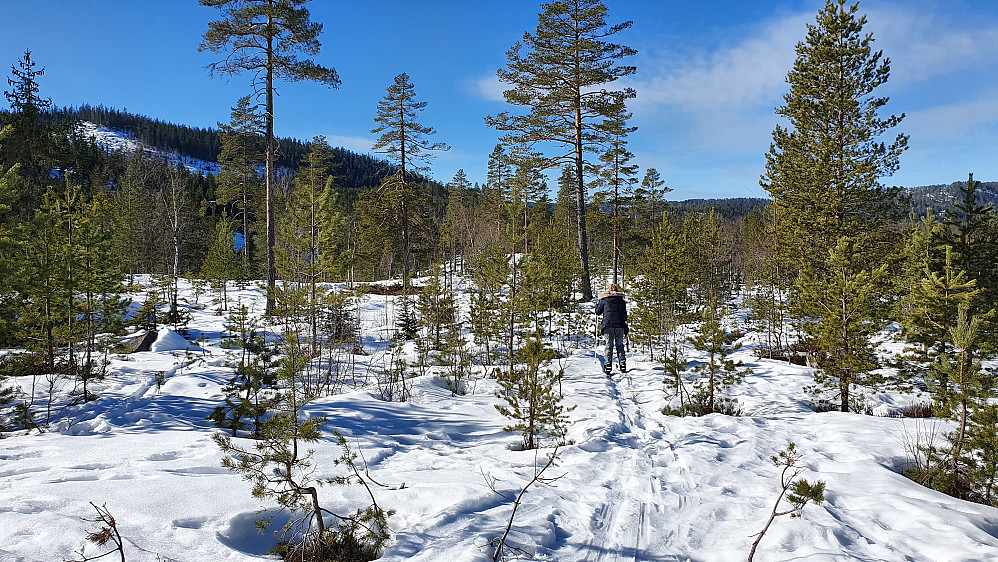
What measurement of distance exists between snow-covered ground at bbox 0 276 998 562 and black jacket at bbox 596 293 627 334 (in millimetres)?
2805

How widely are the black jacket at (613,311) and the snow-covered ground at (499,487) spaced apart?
2.81 metres

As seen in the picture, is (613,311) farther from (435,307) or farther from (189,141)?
(189,141)

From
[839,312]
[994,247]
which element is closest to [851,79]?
[994,247]

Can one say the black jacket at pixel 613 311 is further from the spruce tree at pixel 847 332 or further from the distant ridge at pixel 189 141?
the distant ridge at pixel 189 141

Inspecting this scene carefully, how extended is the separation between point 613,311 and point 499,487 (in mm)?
6385

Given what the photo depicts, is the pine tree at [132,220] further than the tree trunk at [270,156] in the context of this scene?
Yes

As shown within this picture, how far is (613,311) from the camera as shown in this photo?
9.54m

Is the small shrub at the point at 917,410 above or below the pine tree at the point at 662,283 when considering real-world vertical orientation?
below

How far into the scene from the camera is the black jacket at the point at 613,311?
9484 millimetres

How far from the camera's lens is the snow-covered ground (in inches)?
109

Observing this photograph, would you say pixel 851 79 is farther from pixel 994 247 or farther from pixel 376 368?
pixel 376 368

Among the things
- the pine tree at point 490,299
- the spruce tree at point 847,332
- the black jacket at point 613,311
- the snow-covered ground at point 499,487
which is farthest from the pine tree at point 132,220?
the spruce tree at point 847,332

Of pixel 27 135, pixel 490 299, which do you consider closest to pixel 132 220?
pixel 27 135

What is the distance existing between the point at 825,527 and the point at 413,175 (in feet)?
77.8
